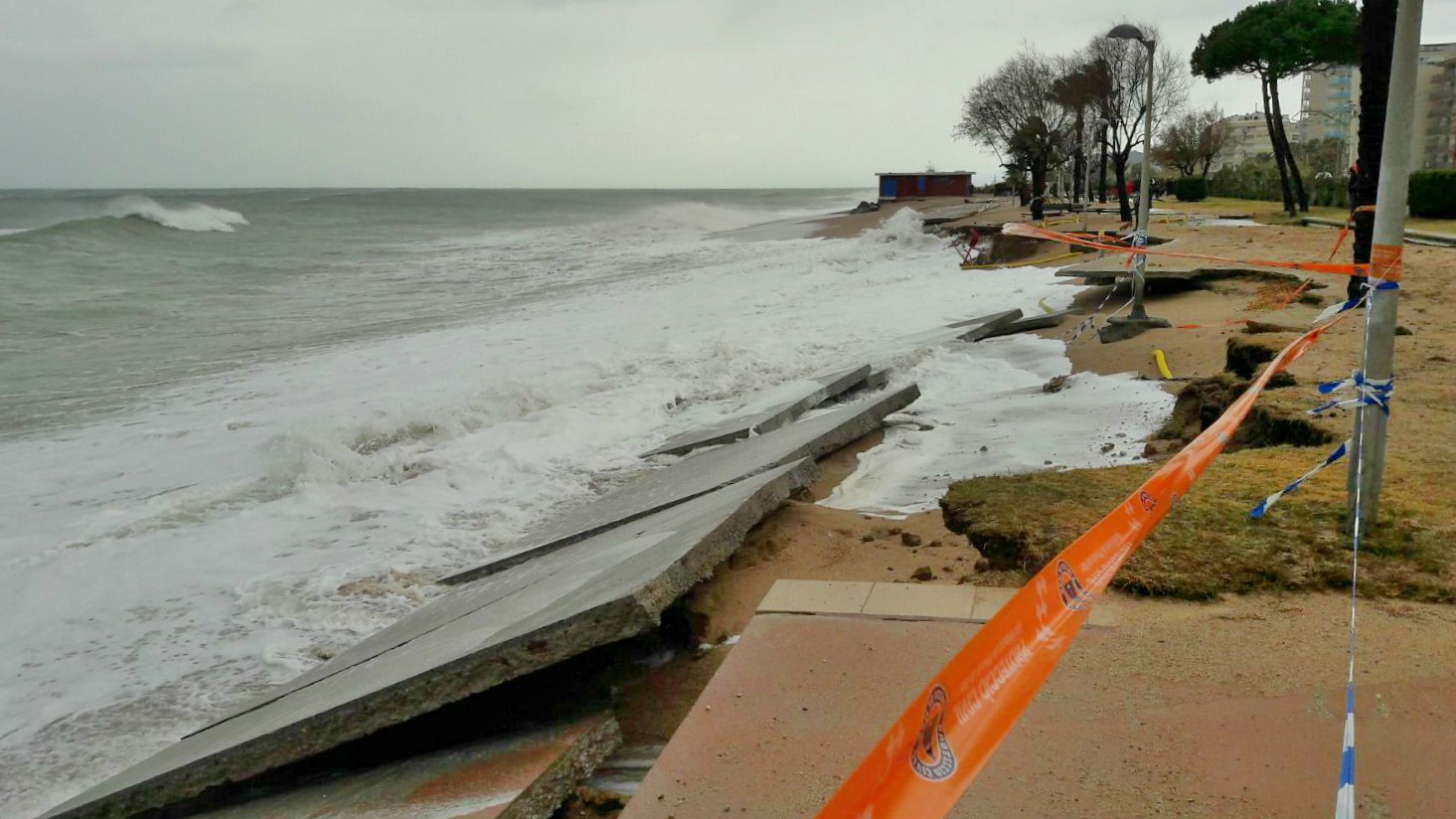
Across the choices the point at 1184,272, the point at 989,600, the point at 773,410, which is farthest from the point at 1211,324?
the point at 989,600

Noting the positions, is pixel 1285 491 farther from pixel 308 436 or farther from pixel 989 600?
pixel 308 436

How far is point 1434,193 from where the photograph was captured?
27078 mm

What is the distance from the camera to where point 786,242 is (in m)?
47.0

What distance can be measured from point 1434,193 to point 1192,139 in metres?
46.5

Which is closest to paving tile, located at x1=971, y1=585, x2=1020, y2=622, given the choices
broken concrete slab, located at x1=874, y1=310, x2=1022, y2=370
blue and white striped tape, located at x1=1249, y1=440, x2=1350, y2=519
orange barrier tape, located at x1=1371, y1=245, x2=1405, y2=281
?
blue and white striped tape, located at x1=1249, y1=440, x2=1350, y2=519

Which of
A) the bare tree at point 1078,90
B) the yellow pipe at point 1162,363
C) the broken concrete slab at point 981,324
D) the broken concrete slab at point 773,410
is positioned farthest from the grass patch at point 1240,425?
the bare tree at point 1078,90

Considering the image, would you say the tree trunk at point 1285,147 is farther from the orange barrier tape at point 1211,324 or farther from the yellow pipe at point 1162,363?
the yellow pipe at point 1162,363

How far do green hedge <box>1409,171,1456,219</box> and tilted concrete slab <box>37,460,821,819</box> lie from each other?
29519 millimetres

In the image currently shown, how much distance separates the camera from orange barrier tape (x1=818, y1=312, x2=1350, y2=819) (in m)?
1.72

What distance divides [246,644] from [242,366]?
32.8 ft

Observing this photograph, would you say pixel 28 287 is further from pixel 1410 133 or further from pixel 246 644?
pixel 1410 133

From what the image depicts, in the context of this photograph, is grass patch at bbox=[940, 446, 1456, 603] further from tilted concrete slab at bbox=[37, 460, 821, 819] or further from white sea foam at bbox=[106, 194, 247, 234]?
→ white sea foam at bbox=[106, 194, 247, 234]

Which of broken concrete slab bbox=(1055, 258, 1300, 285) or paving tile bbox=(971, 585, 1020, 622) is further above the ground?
broken concrete slab bbox=(1055, 258, 1300, 285)

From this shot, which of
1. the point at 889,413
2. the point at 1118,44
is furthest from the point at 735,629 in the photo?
the point at 1118,44
